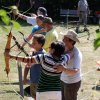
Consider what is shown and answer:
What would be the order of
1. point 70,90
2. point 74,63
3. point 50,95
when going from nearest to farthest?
1. point 50,95
2. point 74,63
3. point 70,90

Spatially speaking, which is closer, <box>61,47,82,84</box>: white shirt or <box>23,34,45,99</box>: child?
<box>61,47,82,84</box>: white shirt

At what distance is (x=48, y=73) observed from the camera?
505cm

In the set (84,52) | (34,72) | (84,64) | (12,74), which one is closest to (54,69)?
(34,72)

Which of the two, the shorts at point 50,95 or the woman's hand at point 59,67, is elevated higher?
the woman's hand at point 59,67

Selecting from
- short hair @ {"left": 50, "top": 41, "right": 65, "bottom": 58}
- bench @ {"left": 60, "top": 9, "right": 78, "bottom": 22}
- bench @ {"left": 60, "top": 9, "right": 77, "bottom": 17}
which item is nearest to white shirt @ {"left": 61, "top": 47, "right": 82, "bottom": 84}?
short hair @ {"left": 50, "top": 41, "right": 65, "bottom": 58}

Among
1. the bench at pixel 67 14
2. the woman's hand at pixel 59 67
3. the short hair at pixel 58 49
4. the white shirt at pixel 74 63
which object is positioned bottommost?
the bench at pixel 67 14

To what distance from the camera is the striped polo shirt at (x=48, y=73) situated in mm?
4973

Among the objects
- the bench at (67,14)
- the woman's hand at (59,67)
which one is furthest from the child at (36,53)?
the bench at (67,14)

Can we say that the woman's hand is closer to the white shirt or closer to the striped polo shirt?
the striped polo shirt

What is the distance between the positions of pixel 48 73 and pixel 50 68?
0.28ft

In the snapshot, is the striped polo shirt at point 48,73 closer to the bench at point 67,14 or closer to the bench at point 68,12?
the bench at point 67,14

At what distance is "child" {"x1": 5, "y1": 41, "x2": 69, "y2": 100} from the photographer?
497 cm

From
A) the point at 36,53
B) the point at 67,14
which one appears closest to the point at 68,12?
the point at 67,14

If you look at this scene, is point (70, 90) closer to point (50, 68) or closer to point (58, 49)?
point (50, 68)
